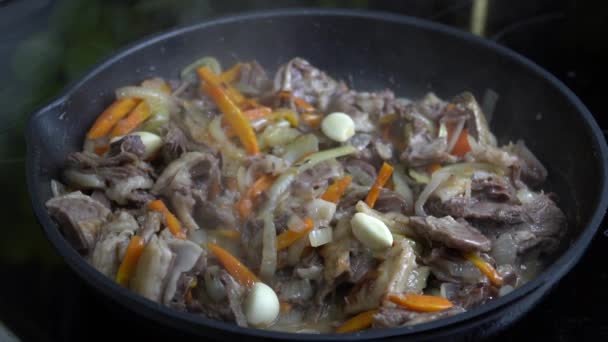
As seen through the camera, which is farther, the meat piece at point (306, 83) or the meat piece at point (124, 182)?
the meat piece at point (306, 83)

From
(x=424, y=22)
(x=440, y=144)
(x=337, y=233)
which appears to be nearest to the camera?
(x=337, y=233)

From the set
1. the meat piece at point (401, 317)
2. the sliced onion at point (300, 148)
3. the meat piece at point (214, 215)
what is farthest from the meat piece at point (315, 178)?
the meat piece at point (401, 317)

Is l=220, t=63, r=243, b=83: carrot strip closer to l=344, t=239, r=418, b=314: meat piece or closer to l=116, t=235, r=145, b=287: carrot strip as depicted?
l=116, t=235, r=145, b=287: carrot strip

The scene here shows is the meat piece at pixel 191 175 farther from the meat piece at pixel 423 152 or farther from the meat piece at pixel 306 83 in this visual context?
the meat piece at pixel 423 152

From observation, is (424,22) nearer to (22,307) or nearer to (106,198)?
(106,198)

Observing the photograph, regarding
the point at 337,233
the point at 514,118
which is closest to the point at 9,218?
the point at 337,233

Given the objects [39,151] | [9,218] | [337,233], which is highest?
[39,151]

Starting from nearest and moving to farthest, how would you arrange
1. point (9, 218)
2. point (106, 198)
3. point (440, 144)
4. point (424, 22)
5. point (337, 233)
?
point (337, 233) → point (106, 198) → point (440, 144) → point (9, 218) → point (424, 22)
